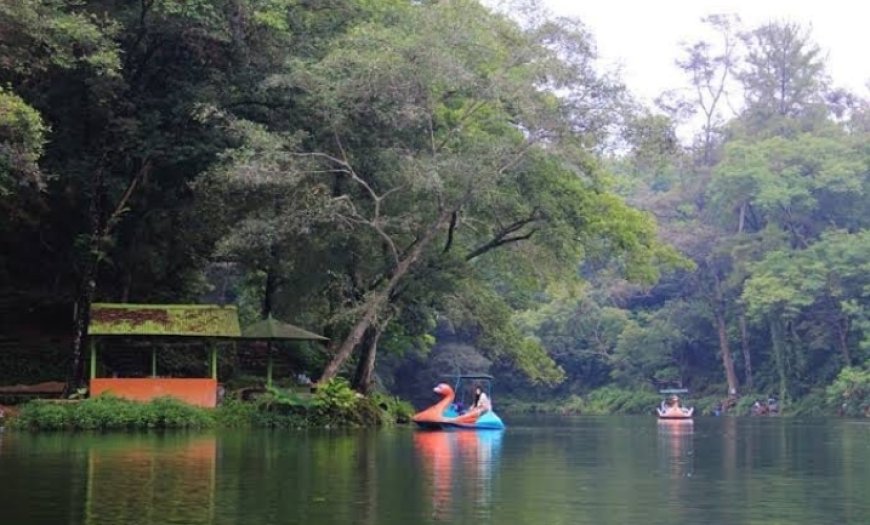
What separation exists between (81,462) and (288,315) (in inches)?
776

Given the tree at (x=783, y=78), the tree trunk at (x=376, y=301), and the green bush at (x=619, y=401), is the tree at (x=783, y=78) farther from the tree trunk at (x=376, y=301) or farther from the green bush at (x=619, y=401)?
the tree trunk at (x=376, y=301)

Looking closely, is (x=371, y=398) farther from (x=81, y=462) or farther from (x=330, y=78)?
(x=81, y=462)

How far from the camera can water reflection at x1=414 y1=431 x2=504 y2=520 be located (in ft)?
40.7

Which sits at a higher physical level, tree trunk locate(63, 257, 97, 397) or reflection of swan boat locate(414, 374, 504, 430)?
tree trunk locate(63, 257, 97, 397)

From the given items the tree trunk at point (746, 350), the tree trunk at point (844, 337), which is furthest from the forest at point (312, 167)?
the tree trunk at point (746, 350)

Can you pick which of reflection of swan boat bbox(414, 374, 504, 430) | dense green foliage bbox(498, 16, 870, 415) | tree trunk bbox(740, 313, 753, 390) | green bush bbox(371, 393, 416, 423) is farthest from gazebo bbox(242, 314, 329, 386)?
tree trunk bbox(740, 313, 753, 390)

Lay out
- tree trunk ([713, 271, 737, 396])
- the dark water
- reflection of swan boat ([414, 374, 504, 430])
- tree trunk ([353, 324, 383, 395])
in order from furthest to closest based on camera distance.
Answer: tree trunk ([713, 271, 737, 396]), tree trunk ([353, 324, 383, 395]), reflection of swan boat ([414, 374, 504, 430]), the dark water

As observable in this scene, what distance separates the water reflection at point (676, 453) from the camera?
1750 centimetres

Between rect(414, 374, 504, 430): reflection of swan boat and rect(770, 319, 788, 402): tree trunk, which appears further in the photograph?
rect(770, 319, 788, 402): tree trunk

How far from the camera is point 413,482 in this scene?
48.1 feet

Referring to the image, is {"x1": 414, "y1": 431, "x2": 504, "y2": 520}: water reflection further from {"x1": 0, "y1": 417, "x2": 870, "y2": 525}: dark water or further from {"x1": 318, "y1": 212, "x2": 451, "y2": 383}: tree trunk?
{"x1": 318, "y1": 212, "x2": 451, "y2": 383}: tree trunk

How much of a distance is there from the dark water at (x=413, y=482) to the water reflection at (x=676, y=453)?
0.07 m

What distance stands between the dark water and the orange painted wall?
4.62 meters

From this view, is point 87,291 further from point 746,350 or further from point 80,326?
point 746,350
